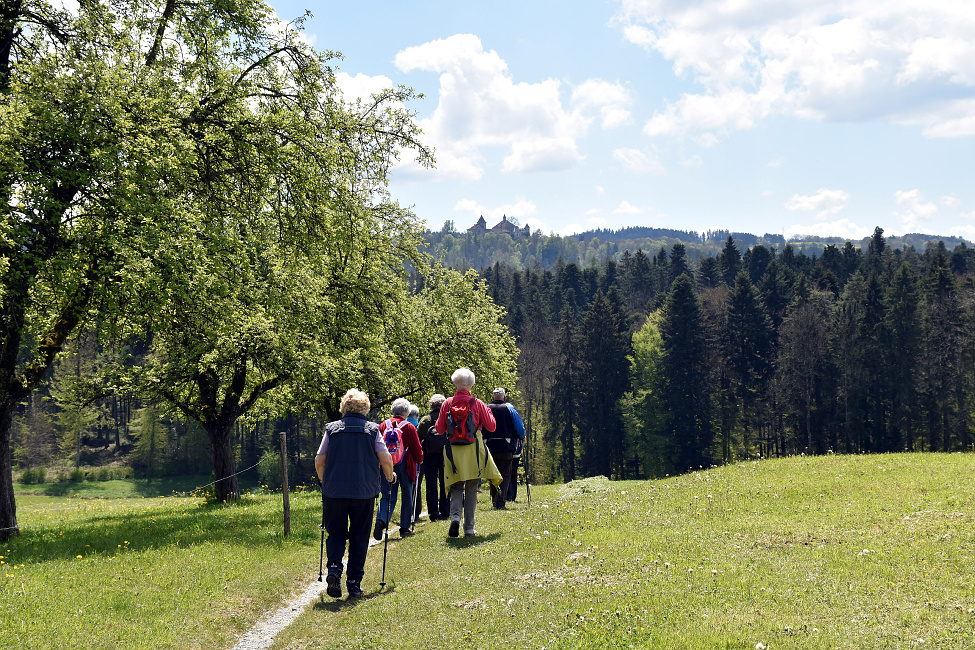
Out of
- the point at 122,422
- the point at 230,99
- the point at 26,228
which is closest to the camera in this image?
the point at 26,228

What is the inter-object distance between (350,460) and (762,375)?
73907mm

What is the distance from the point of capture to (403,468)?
41.3ft

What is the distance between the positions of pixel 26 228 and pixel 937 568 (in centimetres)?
1436

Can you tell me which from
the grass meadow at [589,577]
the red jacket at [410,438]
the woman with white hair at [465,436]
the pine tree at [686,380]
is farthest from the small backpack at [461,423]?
the pine tree at [686,380]

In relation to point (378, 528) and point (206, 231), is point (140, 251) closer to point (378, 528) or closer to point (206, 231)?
point (206, 231)

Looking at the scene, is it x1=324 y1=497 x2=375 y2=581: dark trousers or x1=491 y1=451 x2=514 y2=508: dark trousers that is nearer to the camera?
x1=324 y1=497 x2=375 y2=581: dark trousers

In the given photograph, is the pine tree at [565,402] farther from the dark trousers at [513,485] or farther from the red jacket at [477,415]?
the red jacket at [477,415]

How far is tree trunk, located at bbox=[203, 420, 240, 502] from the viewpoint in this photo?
20.8m

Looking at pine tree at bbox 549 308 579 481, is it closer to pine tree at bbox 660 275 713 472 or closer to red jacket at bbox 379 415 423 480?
pine tree at bbox 660 275 713 472

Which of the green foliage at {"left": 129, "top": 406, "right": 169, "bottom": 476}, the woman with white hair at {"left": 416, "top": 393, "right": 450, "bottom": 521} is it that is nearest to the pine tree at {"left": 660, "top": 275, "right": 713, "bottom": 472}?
the woman with white hair at {"left": 416, "top": 393, "right": 450, "bottom": 521}

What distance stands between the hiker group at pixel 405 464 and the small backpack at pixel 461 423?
0.05 ft

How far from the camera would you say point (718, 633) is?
5863mm

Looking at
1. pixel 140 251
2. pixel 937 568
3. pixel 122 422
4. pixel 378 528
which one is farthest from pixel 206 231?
pixel 122 422

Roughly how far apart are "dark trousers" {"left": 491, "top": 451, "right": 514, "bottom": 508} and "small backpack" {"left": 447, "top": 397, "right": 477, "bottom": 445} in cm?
256
